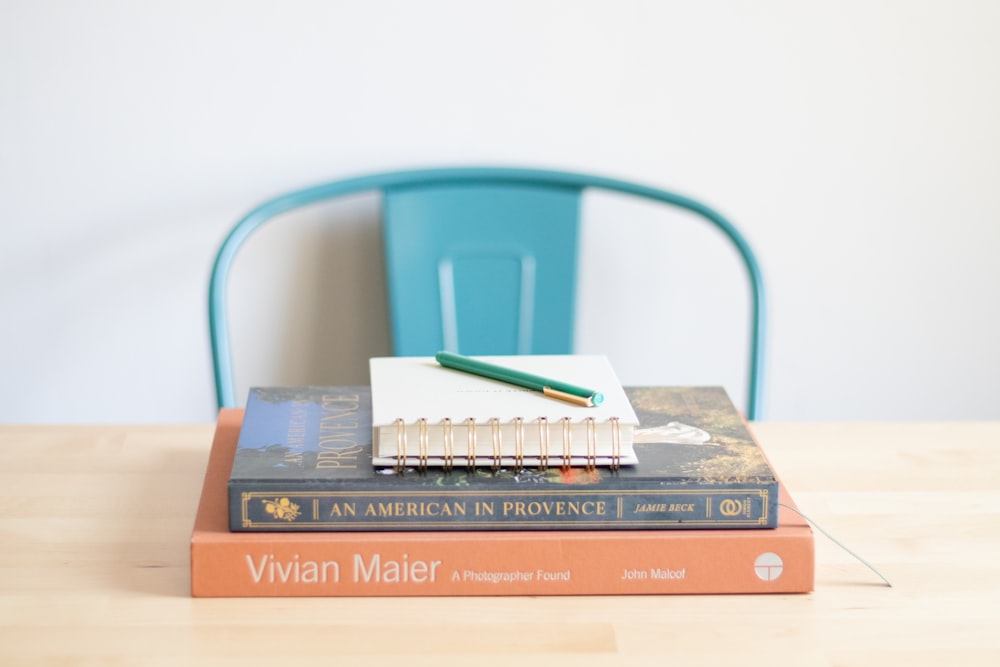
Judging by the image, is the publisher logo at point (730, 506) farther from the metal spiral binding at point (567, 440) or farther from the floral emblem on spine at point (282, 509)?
the floral emblem on spine at point (282, 509)

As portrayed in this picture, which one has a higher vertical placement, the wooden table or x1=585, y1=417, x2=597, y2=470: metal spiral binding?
x1=585, y1=417, x2=597, y2=470: metal spiral binding

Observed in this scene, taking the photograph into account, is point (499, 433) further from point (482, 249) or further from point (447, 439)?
point (482, 249)

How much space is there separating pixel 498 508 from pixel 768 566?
184 mm

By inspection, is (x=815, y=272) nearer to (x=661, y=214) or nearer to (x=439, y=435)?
(x=661, y=214)

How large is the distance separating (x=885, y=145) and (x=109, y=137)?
3.61ft

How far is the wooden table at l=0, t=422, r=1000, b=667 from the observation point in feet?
2.20

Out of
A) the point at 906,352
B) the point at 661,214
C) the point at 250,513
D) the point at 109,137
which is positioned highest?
the point at 109,137

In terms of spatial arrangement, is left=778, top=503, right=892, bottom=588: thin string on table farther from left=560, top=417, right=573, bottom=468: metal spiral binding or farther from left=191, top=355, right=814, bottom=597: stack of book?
left=560, top=417, right=573, bottom=468: metal spiral binding

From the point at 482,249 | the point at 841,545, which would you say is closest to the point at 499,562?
the point at 841,545

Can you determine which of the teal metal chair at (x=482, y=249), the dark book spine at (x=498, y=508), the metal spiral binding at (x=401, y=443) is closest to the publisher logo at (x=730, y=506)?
the dark book spine at (x=498, y=508)

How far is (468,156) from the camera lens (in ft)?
5.16

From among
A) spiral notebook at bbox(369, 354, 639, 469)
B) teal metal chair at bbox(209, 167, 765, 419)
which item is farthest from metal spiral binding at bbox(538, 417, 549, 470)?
teal metal chair at bbox(209, 167, 765, 419)

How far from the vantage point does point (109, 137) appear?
1537 mm

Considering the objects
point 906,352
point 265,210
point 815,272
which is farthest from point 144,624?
point 906,352
